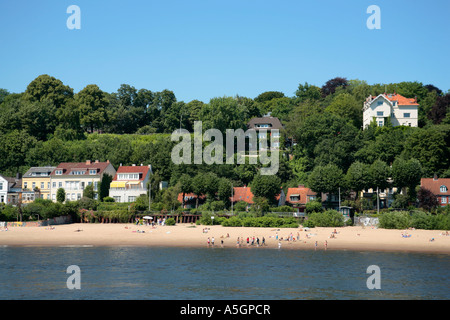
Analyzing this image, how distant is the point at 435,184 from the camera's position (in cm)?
8581

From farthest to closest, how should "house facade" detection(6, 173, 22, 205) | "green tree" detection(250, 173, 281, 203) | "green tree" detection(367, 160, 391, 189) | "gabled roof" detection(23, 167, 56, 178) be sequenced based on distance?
"gabled roof" detection(23, 167, 56, 178)
"house facade" detection(6, 173, 22, 205)
"green tree" detection(250, 173, 281, 203)
"green tree" detection(367, 160, 391, 189)

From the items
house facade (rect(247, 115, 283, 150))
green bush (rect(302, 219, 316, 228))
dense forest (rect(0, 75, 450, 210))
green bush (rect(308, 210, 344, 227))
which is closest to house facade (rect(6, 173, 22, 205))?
dense forest (rect(0, 75, 450, 210))

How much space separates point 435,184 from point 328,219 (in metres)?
20.5

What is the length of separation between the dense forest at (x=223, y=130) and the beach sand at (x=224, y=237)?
44.0 feet

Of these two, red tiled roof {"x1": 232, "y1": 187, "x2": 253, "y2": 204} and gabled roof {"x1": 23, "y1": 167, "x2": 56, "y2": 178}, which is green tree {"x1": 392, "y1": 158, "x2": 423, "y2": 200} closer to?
red tiled roof {"x1": 232, "y1": 187, "x2": 253, "y2": 204}

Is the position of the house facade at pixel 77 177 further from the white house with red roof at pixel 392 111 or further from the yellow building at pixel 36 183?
the white house with red roof at pixel 392 111

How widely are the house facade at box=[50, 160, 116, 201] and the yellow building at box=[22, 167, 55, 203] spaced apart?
1.64 m

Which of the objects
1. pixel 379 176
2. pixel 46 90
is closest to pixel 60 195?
pixel 46 90

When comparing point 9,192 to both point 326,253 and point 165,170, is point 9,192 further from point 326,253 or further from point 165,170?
point 326,253

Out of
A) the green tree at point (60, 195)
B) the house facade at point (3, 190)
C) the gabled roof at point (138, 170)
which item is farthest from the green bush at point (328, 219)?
the house facade at point (3, 190)

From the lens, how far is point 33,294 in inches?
1597

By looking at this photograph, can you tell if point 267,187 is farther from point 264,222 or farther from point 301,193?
point 264,222

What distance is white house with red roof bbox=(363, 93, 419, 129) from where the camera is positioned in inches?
4131

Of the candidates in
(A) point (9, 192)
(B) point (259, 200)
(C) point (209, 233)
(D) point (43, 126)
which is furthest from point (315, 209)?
(D) point (43, 126)
